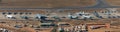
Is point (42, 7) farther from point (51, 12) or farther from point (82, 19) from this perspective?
point (82, 19)

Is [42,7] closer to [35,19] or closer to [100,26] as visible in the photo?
[35,19]

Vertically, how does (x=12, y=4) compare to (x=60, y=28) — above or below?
above

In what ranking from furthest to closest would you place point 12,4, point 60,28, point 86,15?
point 12,4 < point 86,15 < point 60,28

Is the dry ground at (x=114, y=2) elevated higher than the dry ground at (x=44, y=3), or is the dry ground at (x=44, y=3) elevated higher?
the dry ground at (x=44, y=3)

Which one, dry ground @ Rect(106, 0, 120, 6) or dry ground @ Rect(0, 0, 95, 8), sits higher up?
dry ground @ Rect(0, 0, 95, 8)

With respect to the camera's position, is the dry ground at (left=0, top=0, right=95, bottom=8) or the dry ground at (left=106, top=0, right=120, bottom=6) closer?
the dry ground at (left=0, top=0, right=95, bottom=8)

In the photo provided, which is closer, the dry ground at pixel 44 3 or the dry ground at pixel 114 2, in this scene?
the dry ground at pixel 44 3

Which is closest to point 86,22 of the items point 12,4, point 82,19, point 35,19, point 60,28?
point 82,19

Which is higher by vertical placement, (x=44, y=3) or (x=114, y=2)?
(x=44, y=3)

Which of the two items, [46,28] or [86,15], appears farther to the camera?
[86,15]

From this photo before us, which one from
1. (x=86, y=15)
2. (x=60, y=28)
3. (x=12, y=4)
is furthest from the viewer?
(x=12, y=4)
